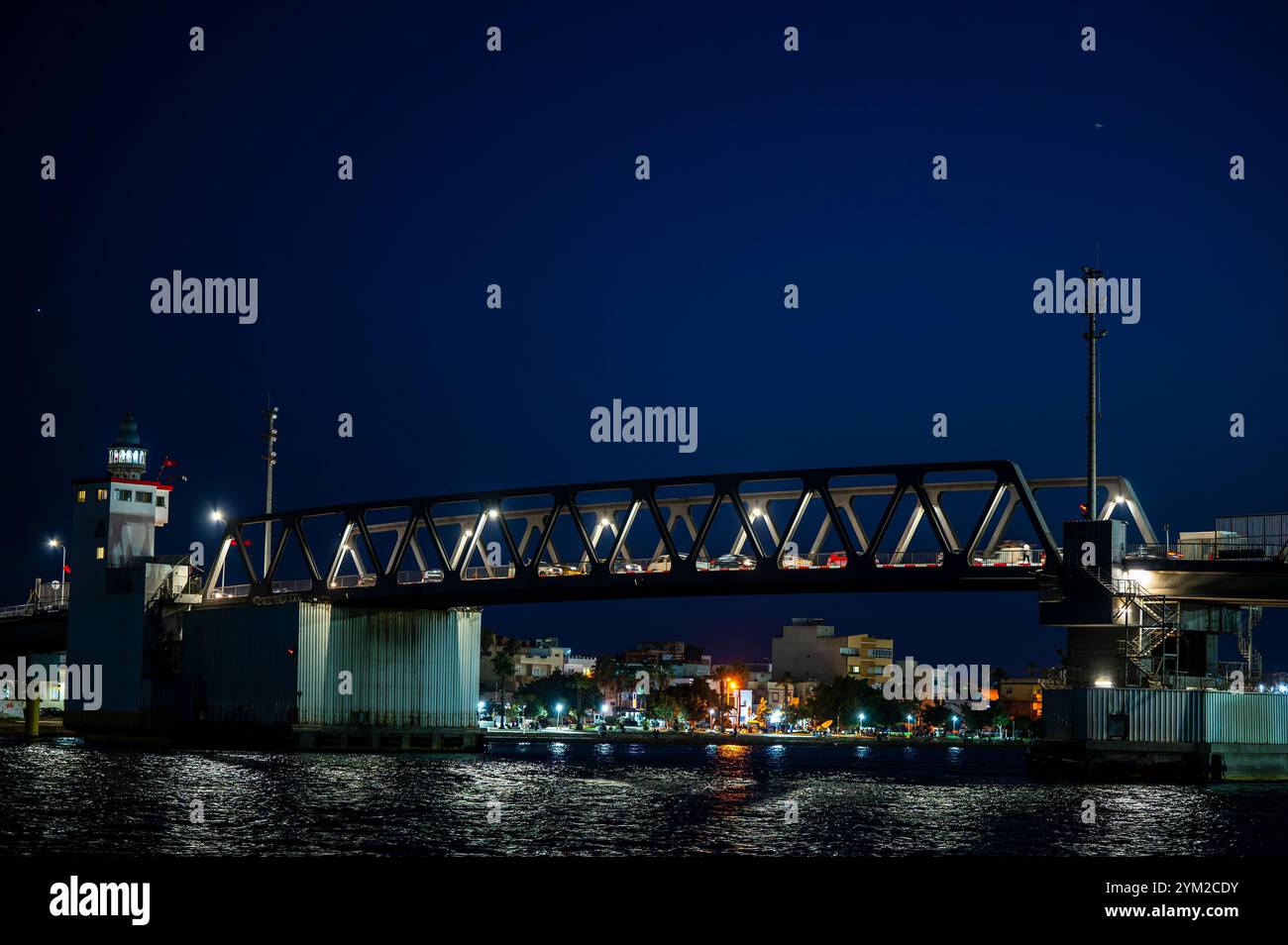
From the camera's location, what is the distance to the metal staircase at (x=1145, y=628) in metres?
71.6

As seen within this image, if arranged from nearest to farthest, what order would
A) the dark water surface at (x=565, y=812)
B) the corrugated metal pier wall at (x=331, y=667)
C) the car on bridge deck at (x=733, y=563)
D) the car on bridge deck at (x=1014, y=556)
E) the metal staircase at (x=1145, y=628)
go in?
the dark water surface at (x=565, y=812) → the metal staircase at (x=1145, y=628) → the car on bridge deck at (x=1014, y=556) → the car on bridge deck at (x=733, y=563) → the corrugated metal pier wall at (x=331, y=667)

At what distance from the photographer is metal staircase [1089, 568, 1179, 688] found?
7156cm

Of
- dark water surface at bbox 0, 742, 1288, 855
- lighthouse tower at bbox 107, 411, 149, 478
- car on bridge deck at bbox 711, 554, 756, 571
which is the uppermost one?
lighthouse tower at bbox 107, 411, 149, 478

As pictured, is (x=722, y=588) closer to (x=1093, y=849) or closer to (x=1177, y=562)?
(x=1177, y=562)

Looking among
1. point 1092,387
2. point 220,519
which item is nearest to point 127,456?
point 220,519

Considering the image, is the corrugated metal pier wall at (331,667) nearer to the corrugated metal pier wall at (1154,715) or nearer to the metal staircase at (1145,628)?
the corrugated metal pier wall at (1154,715)

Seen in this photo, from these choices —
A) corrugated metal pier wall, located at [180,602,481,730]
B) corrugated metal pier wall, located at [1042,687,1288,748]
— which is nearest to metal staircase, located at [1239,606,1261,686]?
corrugated metal pier wall, located at [1042,687,1288,748]

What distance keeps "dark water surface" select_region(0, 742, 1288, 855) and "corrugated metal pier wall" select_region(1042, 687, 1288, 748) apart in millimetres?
2486

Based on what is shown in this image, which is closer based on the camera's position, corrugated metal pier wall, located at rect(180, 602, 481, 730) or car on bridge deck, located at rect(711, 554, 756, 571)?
car on bridge deck, located at rect(711, 554, 756, 571)

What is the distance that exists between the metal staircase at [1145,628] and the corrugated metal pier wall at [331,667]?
44.5 m

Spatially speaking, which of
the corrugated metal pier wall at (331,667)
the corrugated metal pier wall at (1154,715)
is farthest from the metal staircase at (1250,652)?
the corrugated metal pier wall at (331,667)

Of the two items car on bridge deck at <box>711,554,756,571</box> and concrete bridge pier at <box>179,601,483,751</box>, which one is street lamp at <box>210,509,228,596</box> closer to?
concrete bridge pier at <box>179,601,483,751</box>
